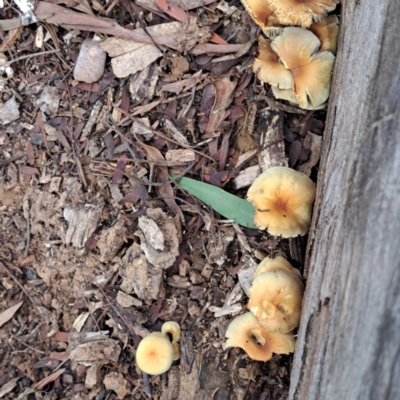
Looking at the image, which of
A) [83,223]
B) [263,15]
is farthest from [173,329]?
[263,15]

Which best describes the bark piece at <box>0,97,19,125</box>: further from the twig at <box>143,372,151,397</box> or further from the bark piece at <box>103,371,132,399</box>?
the twig at <box>143,372,151,397</box>

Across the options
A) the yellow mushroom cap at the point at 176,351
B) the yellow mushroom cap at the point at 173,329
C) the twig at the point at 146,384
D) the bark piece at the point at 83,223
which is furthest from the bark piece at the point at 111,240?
the twig at the point at 146,384

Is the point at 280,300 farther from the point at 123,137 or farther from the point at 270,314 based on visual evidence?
the point at 123,137

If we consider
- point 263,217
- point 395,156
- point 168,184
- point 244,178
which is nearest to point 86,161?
point 168,184

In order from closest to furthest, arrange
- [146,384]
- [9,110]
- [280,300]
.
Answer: [280,300], [146,384], [9,110]

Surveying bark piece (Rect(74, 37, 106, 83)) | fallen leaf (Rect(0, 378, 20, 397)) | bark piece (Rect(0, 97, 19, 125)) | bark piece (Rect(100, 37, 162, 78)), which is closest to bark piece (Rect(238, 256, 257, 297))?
bark piece (Rect(100, 37, 162, 78))

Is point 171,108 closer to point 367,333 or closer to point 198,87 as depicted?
point 198,87
